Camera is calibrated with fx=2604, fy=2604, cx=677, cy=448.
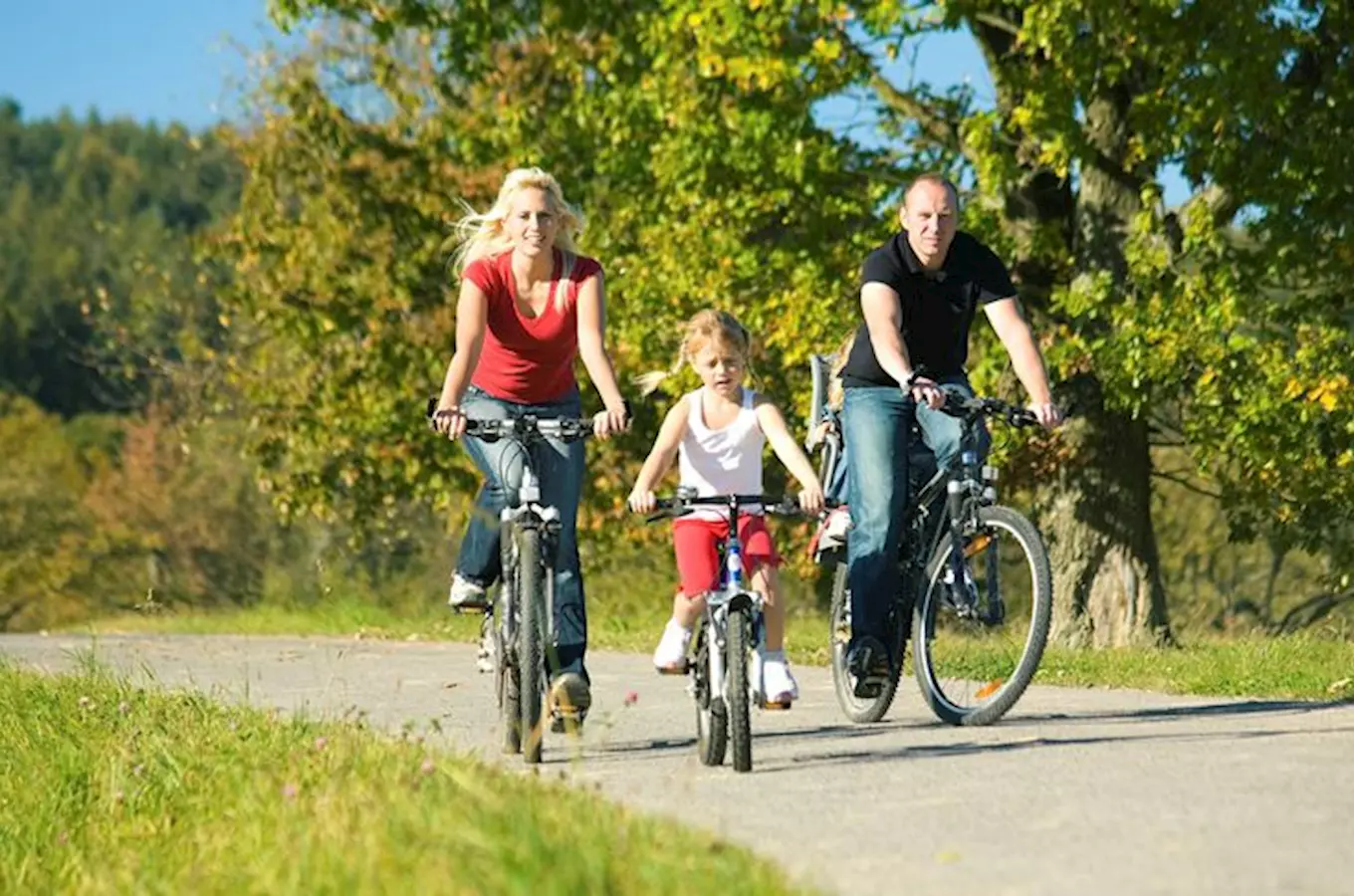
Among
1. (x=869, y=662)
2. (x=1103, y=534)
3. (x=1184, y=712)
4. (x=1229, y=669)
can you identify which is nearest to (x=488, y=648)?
(x=869, y=662)

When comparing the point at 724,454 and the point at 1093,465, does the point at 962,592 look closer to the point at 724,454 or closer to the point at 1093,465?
the point at 724,454

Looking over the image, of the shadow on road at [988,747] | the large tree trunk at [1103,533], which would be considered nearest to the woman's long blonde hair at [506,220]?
the shadow on road at [988,747]

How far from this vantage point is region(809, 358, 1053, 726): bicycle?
9.17m

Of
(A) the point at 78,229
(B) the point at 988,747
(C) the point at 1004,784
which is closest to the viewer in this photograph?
(C) the point at 1004,784

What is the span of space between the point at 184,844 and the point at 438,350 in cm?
1848

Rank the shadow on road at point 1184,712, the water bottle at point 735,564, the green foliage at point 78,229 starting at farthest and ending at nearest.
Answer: the green foliage at point 78,229, the shadow on road at point 1184,712, the water bottle at point 735,564

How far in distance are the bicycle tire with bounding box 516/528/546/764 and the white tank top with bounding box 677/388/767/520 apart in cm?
65

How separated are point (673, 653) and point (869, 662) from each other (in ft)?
3.58

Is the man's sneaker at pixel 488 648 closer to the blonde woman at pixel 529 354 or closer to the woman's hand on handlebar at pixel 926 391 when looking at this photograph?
the blonde woman at pixel 529 354

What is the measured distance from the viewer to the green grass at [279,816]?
219 inches

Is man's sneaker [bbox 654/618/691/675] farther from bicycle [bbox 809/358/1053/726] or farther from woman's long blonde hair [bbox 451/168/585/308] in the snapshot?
woman's long blonde hair [bbox 451/168/585/308]

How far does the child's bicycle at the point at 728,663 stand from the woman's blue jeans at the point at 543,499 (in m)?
0.60

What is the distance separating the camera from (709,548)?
8.68 m

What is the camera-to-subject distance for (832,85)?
1738 cm
